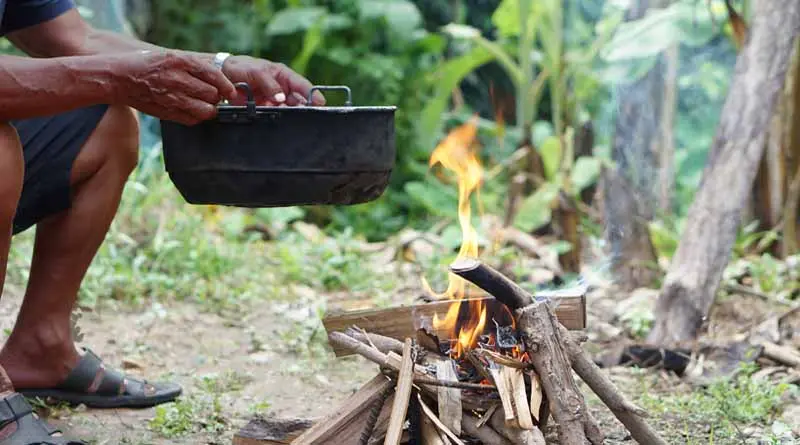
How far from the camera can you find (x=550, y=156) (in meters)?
6.95

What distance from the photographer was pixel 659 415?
10.3ft

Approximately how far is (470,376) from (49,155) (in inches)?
56.8

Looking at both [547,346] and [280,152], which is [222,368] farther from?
[547,346]

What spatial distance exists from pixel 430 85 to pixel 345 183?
5686 millimetres

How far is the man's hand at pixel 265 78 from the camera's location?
9.12 ft

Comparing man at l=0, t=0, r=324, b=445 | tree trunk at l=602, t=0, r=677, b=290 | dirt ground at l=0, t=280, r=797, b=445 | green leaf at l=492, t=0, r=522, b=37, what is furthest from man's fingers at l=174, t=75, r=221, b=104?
green leaf at l=492, t=0, r=522, b=37

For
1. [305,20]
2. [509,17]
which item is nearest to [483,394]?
[509,17]

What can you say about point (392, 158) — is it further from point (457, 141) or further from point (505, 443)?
point (505, 443)

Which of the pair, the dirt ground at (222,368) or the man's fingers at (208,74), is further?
the dirt ground at (222,368)

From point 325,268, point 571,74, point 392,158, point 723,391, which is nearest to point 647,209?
point 571,74

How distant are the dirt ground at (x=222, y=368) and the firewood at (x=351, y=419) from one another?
682mm

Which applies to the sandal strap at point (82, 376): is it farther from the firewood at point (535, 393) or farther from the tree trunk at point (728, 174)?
the tree trunk at point (728, 174)

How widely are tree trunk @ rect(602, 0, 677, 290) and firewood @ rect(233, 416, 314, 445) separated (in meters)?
3.13

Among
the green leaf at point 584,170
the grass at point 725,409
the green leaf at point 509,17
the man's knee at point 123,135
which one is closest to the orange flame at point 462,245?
the grass at point 725,409
